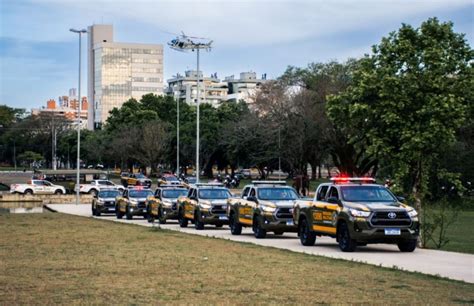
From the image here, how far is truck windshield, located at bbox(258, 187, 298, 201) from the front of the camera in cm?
2883

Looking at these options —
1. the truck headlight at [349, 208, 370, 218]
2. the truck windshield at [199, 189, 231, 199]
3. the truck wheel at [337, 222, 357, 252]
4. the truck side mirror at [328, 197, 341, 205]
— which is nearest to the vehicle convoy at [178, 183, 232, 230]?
the truck windshield at [199, 189, 231, 199]

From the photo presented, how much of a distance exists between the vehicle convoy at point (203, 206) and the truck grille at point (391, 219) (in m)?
12.4

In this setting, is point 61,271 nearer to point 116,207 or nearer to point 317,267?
point 317,267

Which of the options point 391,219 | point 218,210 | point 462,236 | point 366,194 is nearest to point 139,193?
point 218,210

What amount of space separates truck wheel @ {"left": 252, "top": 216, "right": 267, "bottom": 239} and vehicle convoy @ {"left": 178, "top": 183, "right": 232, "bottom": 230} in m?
4.96

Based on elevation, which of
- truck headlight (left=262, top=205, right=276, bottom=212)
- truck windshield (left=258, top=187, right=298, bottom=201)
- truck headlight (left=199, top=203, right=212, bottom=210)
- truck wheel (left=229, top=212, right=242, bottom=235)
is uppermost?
truck windshield (left=258, top=187, right=298, bottom=201)

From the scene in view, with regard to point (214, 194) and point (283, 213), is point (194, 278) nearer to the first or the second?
point (283, 213)

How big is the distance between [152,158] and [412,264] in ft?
314

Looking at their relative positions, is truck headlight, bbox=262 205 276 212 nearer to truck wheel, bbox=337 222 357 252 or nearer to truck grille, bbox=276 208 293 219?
truck grille, bbox=276 208 293 219

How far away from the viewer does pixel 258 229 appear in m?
28.0

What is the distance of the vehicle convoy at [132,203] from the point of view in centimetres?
4284

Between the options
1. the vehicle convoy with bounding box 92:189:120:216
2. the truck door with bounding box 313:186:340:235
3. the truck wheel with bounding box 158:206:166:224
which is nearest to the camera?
the truck door with bounding box 313:186:340:235

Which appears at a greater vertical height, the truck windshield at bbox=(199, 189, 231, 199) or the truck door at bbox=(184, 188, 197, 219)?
the truck windshield at bbox=(199, 189, 231, 199)

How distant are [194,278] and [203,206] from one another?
1878cm
